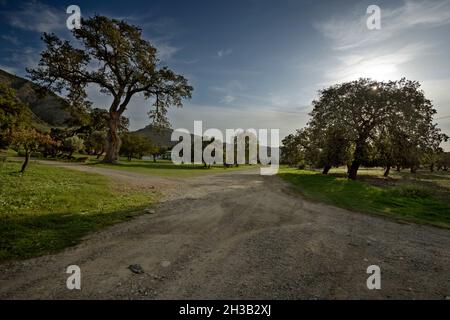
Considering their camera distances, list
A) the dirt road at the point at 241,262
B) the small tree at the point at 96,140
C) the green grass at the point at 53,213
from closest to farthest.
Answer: the dirt road at the point at 241,262 → the green grass at the point at 53,213 → the small tree at the point at 96,140

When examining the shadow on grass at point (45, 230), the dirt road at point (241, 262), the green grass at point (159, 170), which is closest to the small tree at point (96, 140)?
the green grass at point (159, 170)

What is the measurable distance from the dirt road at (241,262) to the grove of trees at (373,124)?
23218 millimetres

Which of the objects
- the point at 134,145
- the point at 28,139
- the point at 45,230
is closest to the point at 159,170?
the point at 28,139

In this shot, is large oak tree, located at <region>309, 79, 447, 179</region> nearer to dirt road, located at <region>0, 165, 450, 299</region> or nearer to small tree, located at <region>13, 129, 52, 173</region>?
dirt road, located at <region>0, 165, 450, 299</region>

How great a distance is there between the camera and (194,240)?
7000 mm

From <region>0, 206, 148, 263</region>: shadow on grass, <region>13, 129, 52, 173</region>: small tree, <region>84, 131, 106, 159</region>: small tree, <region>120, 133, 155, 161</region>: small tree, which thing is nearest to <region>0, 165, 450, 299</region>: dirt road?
<region>0, 206, 148, 263</region>: shadow on grass

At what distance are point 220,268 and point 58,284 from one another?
10.3 ft

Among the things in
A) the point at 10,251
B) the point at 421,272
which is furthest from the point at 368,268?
the point at 10,251

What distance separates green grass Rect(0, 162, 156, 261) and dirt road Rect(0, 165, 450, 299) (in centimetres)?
68

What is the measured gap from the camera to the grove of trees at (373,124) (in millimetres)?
27703

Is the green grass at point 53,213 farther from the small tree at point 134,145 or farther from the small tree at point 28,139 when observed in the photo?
the small tree at point 134,145

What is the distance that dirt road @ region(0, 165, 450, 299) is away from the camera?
436cm

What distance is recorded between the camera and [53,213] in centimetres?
895
